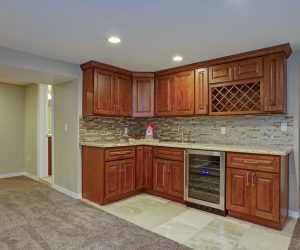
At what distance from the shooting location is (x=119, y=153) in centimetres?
346

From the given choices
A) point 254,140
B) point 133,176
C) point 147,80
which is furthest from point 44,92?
point 254,140

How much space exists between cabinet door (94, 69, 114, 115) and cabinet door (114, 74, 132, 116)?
119mm

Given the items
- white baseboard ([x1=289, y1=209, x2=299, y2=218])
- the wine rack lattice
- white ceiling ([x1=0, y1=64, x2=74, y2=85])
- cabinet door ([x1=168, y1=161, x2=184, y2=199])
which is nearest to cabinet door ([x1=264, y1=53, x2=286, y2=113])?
the wine rack lattice

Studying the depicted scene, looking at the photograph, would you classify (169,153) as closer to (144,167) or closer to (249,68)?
(144,167)

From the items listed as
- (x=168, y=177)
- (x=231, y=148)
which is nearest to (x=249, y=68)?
(x=231, y=148)

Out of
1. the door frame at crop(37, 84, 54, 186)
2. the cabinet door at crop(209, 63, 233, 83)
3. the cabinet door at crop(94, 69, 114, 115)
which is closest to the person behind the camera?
the cabinet door at crop(209, 63, 233, 83)

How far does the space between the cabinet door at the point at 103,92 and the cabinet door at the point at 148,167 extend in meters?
0.91

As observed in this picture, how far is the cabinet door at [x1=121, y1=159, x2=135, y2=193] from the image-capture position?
352cm

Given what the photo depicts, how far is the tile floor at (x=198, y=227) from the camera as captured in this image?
2.25 metres

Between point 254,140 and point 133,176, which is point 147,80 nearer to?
point 133,176

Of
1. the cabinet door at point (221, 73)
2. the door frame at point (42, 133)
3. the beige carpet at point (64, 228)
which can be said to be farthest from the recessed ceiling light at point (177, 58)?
the door frame at point (42, 133)

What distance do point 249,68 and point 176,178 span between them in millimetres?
1909

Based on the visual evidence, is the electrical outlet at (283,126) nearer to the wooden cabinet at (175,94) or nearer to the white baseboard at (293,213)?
the white baseboard at (293,213)

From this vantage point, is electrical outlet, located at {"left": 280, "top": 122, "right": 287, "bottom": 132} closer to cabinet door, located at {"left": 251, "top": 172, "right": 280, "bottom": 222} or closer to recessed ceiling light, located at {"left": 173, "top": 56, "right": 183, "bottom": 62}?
cabinet door, located at {"left": 251, "top": 172, "right": 280, "bottom": 222}
